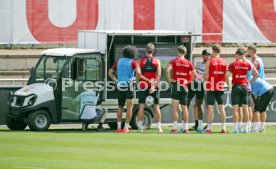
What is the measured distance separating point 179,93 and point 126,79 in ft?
4.04

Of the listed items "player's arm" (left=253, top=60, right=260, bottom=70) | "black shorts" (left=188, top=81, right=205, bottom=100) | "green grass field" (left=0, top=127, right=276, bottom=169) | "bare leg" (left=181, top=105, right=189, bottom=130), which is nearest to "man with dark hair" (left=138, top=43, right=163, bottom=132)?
"bare leg" (left=181, top=105, right=189, bottom=130)

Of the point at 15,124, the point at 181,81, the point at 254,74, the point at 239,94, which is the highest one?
the point at 254,74

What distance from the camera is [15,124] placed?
83.7 feet

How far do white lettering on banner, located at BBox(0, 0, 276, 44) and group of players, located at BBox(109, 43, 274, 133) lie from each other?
705cm

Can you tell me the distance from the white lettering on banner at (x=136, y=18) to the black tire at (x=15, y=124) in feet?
21.2

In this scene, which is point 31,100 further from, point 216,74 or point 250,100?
point 250,100

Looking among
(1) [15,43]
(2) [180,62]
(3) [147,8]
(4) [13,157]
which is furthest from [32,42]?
(4) [13,157]

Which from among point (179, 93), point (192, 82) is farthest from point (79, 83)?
point (192, 82)

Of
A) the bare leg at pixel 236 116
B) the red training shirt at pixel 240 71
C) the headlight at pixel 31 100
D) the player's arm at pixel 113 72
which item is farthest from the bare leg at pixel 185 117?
the headlight at pixel 31 100

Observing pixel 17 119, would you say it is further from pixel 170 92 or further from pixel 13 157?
pixel 13 157

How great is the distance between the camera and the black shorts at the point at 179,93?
24547 millimetres

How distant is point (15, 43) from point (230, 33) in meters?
6.66

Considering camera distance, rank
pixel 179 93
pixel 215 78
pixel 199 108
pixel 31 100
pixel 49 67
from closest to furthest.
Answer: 1. pixel 215 78
2. pixel 179 93
3. pixel 31 100
4. pixel 199 108
5. pixel 49 67

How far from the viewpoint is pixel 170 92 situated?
2708 cm
